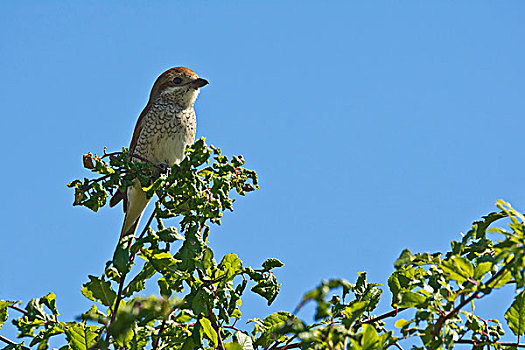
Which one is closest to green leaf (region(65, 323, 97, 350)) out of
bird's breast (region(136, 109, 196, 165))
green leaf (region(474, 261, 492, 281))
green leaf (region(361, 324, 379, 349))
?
green leaf (region(361, 324, 379, 349))

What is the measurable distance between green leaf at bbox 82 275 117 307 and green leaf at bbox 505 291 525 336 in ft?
5.45

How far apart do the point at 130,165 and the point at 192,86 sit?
3.15 metres

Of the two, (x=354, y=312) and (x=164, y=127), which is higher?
(x=164, y=127)

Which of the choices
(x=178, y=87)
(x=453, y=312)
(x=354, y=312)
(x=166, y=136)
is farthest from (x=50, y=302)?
(x=178, y=87)

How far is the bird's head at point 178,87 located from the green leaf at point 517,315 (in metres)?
4.07

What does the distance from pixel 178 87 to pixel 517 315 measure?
4.26 metres

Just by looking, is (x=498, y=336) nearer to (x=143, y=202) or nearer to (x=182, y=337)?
(x=182, y=337)

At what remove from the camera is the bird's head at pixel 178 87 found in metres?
6.12

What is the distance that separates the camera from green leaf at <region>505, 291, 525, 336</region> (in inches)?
99.7

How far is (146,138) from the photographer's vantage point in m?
5.87

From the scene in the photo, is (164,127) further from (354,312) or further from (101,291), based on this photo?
(354,312)

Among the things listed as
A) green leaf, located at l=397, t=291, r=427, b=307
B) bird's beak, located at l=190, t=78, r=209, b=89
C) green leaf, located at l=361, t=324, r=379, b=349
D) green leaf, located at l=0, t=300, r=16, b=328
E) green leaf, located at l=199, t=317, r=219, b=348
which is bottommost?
green leaf, located at l=361, t=324, r=379, b=349

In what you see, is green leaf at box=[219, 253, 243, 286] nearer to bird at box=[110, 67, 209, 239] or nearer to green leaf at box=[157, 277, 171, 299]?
green leaf at box=[157, 277, 171, 299]

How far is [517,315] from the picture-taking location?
2.55 meters
